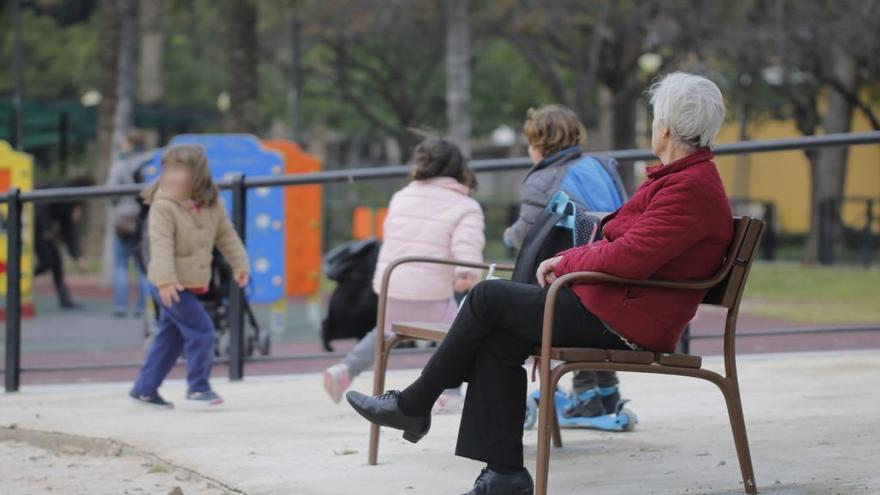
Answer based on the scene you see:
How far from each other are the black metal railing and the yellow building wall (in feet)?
109

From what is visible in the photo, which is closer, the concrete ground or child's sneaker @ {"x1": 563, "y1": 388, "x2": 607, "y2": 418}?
the concrete ground

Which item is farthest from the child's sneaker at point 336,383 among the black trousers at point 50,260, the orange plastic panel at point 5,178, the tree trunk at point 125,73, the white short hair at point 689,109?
the tree trunk at point 125,73

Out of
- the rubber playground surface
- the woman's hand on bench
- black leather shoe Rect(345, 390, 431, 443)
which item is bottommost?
the rubber playground surface

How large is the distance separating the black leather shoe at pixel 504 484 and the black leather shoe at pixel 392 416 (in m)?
0.28

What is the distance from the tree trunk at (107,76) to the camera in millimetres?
24609

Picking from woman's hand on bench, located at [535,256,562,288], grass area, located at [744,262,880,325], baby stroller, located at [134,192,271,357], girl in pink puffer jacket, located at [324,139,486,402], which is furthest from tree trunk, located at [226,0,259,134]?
woman's hand on bench, located at [535,256,562,288]

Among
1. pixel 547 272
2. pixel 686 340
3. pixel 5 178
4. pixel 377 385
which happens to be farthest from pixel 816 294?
pixel 547 272

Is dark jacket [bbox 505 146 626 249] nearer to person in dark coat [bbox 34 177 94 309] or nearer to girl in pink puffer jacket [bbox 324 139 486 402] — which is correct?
girl in pink puffer jacket [bbox 324 139 486 402]

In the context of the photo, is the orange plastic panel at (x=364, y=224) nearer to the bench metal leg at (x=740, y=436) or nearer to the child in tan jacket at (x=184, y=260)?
the child in tan jacket at (x=184, y=260)

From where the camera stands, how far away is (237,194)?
8.30 metres

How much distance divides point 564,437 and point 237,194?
114 inches

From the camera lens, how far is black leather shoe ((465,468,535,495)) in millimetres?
4652

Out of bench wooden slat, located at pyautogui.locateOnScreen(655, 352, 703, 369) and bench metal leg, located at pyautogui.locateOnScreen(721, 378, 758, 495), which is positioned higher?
bench wooden slat, located at pyautogui.locateOnScreen(655, 352, 703, 369)

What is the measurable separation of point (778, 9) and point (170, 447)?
20.9m
